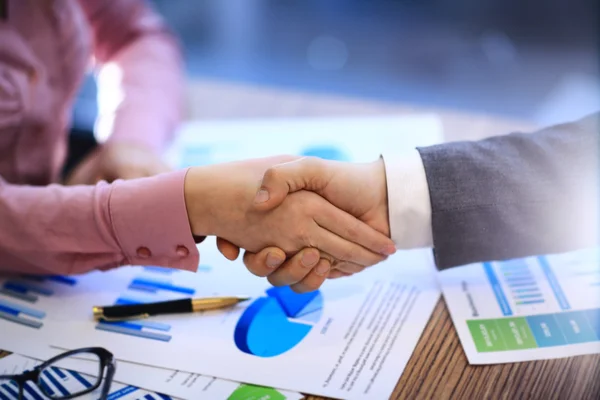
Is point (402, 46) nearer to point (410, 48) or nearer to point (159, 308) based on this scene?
point (410, 48)

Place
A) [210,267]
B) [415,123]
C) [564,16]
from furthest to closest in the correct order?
[564,16], [415,123], [210,267]

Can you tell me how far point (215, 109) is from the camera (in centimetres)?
108

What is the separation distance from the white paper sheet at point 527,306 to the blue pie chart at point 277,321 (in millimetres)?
148

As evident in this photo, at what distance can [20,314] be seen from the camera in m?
0.70

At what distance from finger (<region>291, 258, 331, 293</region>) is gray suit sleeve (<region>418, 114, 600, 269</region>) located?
0.12 meters

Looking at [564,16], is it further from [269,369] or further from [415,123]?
[269,369]

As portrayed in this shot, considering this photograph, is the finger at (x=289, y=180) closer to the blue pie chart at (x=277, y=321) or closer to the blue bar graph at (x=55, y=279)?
the blue pie chart at (x=277, y=321)

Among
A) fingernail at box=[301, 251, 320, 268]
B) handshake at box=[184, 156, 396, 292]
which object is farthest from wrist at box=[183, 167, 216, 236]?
A: fingernail at box=[301, 251, 320, 268]

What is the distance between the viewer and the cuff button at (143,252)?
712mm

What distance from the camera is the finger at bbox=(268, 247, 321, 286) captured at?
2.27 feet

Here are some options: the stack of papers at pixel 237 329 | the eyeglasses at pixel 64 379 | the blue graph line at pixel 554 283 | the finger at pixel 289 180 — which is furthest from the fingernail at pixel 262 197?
the blue graph line at pixel 554 283

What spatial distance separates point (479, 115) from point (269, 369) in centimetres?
57

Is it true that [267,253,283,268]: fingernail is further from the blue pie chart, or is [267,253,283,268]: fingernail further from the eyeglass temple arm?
the eyeglass temple arm

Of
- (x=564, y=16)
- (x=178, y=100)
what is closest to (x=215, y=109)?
(x=178, y=100)
